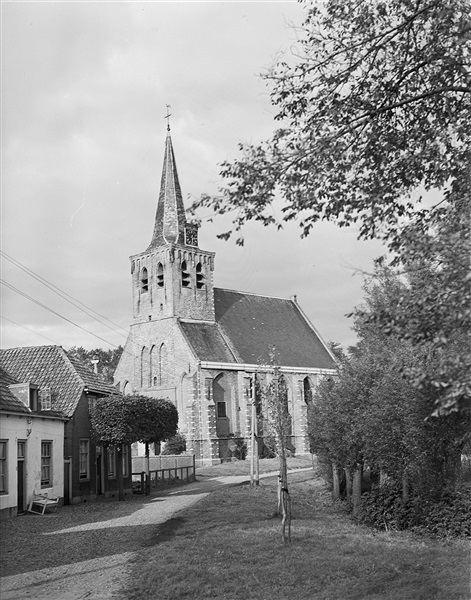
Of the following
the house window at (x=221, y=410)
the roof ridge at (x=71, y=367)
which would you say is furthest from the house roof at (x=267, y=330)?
the roof ridge at (x=71, y=367)

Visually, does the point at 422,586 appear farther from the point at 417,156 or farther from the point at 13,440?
the point at 13,440

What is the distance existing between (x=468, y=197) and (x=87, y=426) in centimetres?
1922

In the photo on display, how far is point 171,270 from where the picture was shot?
53750 millimetres

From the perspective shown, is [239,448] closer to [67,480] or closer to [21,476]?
[67,480]

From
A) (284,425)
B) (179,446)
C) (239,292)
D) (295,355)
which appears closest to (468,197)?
(284,425)

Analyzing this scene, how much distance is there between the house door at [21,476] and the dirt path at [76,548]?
565 millimetres

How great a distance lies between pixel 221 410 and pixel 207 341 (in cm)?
562

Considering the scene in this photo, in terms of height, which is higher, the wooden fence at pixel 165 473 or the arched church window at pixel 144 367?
the arched church window at pixel 144 367

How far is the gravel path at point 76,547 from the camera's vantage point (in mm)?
9633

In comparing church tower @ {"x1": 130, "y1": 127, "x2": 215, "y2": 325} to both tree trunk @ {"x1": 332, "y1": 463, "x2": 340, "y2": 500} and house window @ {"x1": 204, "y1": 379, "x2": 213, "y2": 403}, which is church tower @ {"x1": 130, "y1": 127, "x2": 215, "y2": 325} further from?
tree trunk @ {"x1": 332, "y1": 463, "x2": 340, "y2": 500}

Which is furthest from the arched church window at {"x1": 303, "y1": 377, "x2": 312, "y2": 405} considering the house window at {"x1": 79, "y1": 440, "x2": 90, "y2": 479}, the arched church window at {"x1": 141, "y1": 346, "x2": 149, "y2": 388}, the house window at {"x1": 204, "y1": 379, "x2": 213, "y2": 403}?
the house window at {"x1": 79, "y1": 440, "x2": 90, "y2": 479}

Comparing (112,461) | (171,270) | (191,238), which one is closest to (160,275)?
(171,270)

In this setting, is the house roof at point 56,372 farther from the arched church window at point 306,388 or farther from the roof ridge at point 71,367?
the arched church window at point 306,388

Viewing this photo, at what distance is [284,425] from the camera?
17.6m
